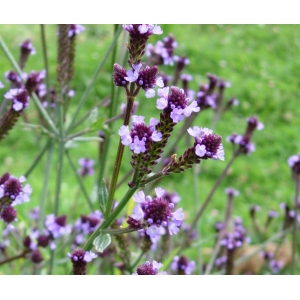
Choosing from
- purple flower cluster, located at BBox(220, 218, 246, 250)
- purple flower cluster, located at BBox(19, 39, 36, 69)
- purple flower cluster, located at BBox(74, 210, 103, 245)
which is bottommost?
purple flower cluster, located at BBox(220, 218, 246, 250)

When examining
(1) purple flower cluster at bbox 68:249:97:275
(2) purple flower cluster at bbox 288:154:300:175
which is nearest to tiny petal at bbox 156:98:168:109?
(1) purple flower cluster at bbox 68:249:97:275

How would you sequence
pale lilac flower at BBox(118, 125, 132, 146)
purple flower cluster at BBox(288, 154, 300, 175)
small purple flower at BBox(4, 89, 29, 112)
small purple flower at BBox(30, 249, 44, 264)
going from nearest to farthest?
pale lilac flower at BBox(118, 125, 132, 146), small purple flower at BBox(4, 89, 29, 112), small purple flower at BBox(30, 249, 44, 264), purple flower cluster at BBox(288, 154, 300, 175)

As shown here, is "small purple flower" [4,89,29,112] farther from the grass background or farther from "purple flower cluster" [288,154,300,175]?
the grass background

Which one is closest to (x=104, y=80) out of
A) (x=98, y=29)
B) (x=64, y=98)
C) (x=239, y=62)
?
(x=98, y=29)

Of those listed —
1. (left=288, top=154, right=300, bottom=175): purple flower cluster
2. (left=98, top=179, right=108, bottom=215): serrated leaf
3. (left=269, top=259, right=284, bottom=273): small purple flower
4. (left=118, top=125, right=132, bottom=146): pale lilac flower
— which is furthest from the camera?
(left=269, top=259, right=284, bottom=273): small purple flower

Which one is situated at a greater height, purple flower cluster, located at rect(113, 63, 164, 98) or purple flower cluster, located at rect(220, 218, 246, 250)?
purple flower cluster, located at rect(113, 63, 164, 98)

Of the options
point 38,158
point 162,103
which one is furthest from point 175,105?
point 38,158
